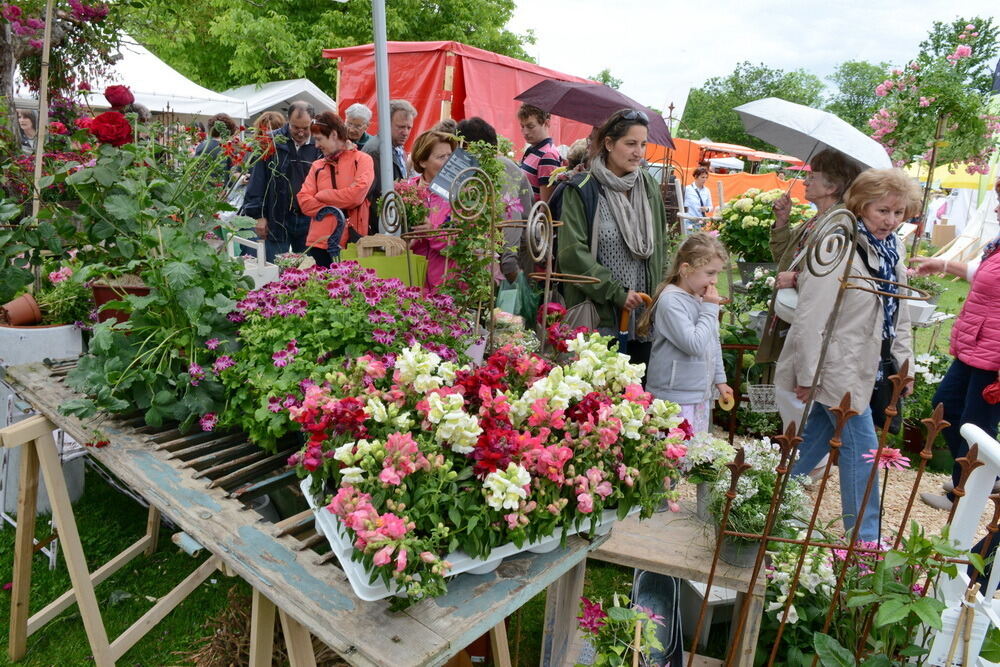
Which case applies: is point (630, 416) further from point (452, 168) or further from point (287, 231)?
point (287, 231)

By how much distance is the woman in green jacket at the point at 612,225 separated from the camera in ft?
9.75

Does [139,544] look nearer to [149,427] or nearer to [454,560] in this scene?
[149,427]

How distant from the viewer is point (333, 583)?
137 cm

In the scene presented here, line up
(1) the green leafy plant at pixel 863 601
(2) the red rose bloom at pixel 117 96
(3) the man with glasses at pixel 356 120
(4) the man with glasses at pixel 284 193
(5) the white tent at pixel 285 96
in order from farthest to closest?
(5) the white tent at pixel 285 96
(3) the man with glasses at pixel 356 120
(4) the man with glasses at pixel 284 193
(2) the red rose bloom at pixel 117 96
(1) the green leafy plant at pixel 863 601

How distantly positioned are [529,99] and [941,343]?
520cm

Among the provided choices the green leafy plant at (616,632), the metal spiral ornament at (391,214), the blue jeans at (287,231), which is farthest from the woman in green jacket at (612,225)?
the blue jeans at (287,231)

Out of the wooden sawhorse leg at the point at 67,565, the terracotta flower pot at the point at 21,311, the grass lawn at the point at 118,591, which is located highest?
the terracotta flower pot at the point at 21,311

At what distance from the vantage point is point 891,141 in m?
4.55

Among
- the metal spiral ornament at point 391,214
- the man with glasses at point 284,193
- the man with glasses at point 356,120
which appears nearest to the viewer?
the metal spiral ornament at point 391,214

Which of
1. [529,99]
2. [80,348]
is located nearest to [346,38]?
[529,99]

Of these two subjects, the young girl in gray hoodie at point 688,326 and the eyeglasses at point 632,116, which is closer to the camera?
the young girl in gray hoodie at point 688,326

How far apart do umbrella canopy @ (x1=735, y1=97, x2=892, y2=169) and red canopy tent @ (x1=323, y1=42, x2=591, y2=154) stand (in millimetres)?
4259

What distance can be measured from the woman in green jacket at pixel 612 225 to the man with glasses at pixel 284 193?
2.60 metres

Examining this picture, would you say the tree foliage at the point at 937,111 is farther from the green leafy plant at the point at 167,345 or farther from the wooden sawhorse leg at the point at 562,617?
the green leafy plant at the point at 167,345
